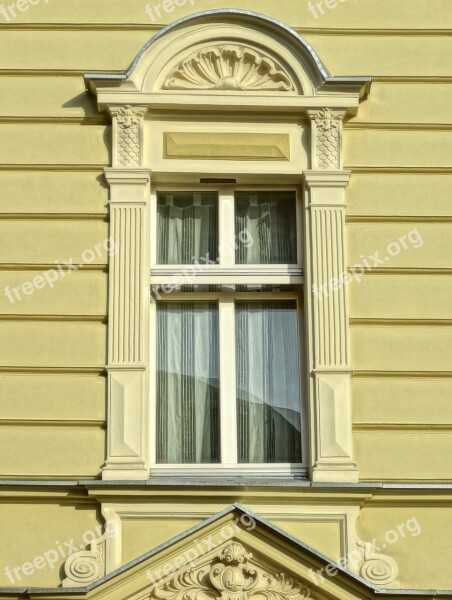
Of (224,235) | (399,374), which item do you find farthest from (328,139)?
(399,374)

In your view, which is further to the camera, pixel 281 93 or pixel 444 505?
pixel 281 93

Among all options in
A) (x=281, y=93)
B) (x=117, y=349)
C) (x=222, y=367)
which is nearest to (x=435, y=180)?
(x=281, y=93)

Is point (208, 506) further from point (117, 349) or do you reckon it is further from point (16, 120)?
point (16, 120)

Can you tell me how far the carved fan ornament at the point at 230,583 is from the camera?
8.67m

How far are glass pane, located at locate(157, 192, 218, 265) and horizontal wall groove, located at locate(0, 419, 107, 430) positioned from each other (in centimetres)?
149

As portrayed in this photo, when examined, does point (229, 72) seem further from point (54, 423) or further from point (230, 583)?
point (230, 583)

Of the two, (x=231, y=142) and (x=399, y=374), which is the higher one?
(x=231, y=142)

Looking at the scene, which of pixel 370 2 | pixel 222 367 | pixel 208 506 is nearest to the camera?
pixel 208 506

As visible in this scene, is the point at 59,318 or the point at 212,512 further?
the point at 59,318

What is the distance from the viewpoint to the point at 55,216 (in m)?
9.77

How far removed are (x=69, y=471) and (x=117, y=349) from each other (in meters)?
1.00

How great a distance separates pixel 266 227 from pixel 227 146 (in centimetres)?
73

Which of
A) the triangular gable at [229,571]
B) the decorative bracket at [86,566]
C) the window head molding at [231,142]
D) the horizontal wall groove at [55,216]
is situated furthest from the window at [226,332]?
the decorative bracket at [86,566]

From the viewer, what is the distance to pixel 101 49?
402 inches
